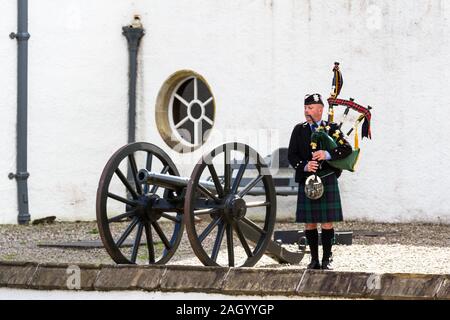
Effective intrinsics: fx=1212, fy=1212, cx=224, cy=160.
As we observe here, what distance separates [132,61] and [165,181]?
23.4ft

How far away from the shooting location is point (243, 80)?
15281 millimetres

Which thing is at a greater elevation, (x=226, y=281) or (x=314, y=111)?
(x=314, y=111)

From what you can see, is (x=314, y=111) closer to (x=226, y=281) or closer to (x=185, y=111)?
(x=226, y=281)

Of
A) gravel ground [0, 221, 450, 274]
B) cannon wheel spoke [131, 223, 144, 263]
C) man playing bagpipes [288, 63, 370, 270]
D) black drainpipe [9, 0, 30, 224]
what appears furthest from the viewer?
black drainpipe [9, 0, 30, 224]

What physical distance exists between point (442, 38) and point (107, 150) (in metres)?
4.53

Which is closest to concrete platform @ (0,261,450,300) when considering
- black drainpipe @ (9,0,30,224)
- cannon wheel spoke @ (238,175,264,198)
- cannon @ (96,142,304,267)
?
cannon @ (96,142,304,267)

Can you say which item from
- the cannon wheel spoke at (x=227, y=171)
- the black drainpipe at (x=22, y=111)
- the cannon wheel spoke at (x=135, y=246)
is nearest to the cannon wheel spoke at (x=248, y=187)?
the cannon wheel spoke at (x=227, y=171)

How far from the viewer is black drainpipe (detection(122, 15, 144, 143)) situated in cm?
1567

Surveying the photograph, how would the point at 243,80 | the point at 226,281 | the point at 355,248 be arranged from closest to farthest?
the point at 226,281, the point at 355,248, the point at 243,80

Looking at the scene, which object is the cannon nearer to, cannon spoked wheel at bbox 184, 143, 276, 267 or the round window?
cannon spoked wheel at bbox 184, 143, 276, 267

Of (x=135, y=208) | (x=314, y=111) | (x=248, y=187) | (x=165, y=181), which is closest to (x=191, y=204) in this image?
(x=165, y=181)

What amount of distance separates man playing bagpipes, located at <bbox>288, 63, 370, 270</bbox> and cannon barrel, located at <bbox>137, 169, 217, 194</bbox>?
2.37 ft
